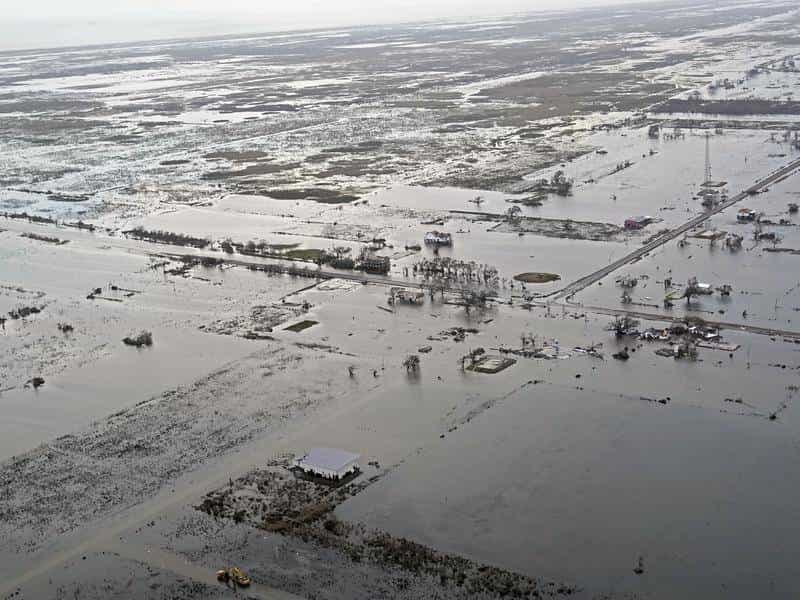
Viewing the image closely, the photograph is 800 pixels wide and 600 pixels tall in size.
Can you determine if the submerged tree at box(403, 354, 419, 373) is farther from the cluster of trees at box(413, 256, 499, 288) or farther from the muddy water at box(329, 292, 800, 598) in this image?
the cluster of trees at box(413, 256, 499, 288)

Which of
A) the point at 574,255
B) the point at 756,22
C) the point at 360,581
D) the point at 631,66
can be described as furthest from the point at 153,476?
the point at 756,22

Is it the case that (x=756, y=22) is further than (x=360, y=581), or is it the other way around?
(x=756, y=22)

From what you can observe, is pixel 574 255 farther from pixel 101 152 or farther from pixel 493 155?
pixel 101 152

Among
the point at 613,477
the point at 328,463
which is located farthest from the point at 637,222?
the point at 328,463

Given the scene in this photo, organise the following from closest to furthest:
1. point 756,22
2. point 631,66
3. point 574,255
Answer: point 574,255 < point 631,66 < point 756,22

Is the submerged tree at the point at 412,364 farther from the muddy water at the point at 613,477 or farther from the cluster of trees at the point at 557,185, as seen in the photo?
the cluster of trees at the point at 557,185

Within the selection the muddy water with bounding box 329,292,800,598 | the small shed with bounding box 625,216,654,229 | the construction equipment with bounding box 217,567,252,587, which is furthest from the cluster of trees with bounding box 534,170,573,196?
the construction equipment with bounding box 217,567,252,587

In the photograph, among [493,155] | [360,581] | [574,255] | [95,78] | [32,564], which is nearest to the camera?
[360,581]
